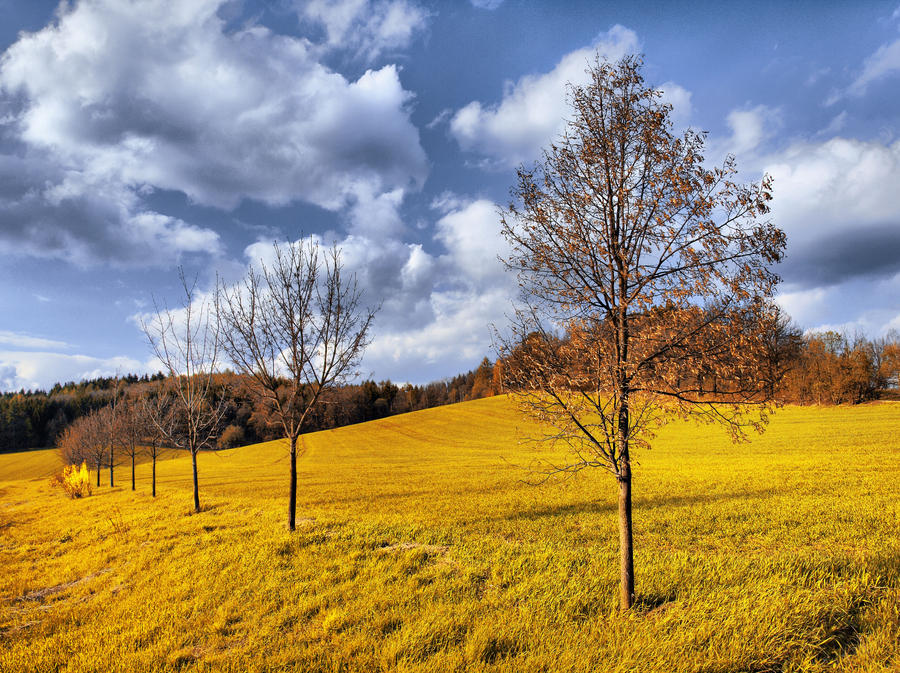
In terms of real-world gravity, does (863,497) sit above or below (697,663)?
below

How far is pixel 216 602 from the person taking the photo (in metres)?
7.19

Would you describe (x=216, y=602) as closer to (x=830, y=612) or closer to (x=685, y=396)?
(x=685, y=396)

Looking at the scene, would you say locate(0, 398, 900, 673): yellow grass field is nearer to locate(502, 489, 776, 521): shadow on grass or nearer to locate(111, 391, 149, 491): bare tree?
locate(502, 489, 776, 521): shadow on grass

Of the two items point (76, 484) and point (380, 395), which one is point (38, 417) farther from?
point (76, 484)

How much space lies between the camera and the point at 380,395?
400 feet

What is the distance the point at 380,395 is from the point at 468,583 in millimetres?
117429

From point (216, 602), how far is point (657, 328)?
337 inches

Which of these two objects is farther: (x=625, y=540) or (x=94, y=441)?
(x=94, y=441)

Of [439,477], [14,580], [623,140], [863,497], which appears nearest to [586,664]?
[623,140]

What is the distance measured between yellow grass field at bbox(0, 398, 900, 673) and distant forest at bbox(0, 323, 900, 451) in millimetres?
3169

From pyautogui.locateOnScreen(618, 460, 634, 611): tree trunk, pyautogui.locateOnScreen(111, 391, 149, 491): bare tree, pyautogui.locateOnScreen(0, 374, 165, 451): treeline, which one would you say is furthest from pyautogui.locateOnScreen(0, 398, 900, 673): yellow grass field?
pyautogui.locateOnScreen(0, 374, 165, 451): treeline

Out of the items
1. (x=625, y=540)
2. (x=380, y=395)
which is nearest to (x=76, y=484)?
(x=625, y=540)

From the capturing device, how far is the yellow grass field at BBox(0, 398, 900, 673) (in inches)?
199

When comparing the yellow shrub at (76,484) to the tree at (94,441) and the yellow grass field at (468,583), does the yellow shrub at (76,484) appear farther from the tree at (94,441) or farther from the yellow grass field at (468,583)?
the tree at (94,441)
